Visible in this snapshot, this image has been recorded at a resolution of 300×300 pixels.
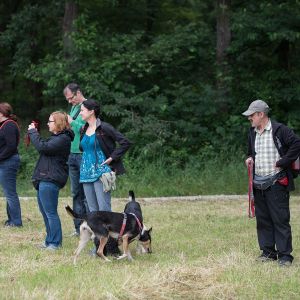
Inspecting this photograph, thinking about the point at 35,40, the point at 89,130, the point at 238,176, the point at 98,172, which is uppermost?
the point at 35,40

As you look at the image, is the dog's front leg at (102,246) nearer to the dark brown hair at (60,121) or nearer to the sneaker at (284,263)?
the dark brown hair at (60,121)

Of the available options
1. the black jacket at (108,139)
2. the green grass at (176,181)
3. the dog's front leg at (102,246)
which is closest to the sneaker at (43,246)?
the dog's front leg at (102,246)

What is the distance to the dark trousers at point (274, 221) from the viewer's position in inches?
277

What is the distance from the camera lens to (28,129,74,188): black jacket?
761 cm

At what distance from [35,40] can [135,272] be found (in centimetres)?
1599

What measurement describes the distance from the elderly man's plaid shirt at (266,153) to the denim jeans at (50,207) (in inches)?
95.8

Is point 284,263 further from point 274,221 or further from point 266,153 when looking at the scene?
point 266,153

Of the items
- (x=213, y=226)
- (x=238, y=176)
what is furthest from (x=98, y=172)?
(x=238, y=176)

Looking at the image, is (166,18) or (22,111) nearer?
(166,18)

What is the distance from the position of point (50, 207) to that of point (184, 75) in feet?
41.0

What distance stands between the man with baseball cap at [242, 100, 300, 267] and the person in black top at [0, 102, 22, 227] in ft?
11.9

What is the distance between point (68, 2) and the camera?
1881 cm

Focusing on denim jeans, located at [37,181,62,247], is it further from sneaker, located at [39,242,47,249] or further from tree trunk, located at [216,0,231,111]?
tree trunk, located at [216,0,231,111]

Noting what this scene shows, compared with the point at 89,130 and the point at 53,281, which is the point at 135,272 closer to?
the point at 53,281
